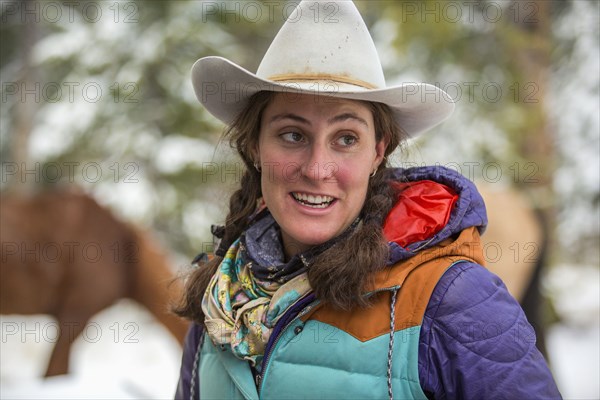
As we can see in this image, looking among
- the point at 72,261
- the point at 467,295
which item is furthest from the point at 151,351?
the point at 467,295

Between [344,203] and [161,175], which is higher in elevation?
[344,203]

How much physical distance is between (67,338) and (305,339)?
417cm

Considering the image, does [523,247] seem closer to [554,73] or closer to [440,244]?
[554,73]

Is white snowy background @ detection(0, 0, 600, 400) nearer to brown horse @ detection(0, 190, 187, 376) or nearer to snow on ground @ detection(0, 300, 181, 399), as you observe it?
snow on ground @ detection(0, 300, 181, 399)

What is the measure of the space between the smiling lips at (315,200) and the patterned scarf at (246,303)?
15 cm

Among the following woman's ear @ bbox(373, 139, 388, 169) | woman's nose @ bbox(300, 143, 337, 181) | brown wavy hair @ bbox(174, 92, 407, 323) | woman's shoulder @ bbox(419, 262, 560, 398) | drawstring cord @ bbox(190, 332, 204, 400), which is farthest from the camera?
drawstring cord @ bbox(190, 332, 204, 400)

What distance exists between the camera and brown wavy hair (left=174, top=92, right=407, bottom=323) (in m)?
1.28

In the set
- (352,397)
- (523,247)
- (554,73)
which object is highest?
(554,73)

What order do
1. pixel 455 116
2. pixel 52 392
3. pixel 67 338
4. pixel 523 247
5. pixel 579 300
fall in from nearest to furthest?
pixel 52 392, pixel 523 247, pixel 67 338, pixel 455 116, pixel 579 300

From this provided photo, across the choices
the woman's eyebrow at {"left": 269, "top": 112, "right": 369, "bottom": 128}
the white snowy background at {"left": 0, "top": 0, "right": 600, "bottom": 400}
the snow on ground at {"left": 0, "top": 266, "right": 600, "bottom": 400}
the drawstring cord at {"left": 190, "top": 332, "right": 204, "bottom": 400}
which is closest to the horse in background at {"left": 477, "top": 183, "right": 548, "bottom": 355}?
the snow on ground at {"left": 0, "top": 266, "right": 600, "bottom": 400}

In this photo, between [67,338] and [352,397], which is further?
[67,338]

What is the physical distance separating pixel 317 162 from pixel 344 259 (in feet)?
0.76

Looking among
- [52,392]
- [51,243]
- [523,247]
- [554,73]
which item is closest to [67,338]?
[51,243]

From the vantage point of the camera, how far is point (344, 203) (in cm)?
142
